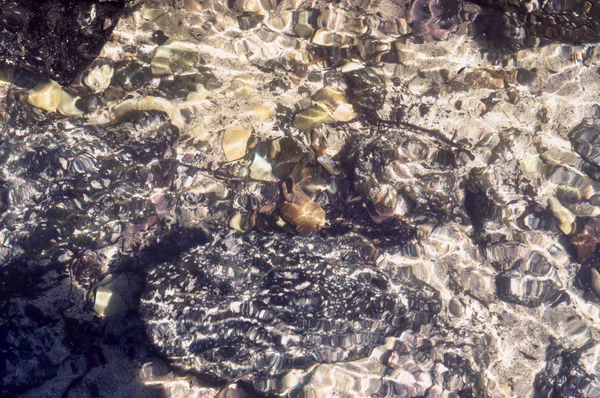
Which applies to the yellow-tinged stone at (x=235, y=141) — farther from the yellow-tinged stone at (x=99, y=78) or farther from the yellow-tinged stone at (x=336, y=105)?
the yellow-tinged stone at (x=99, y=78)

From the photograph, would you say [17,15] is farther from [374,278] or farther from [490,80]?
[490,80]

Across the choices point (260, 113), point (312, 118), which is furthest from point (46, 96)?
point (312, 118)

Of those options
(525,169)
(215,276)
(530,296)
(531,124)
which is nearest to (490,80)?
(531,124)

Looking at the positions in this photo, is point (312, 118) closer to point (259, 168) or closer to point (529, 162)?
point (259, 168)

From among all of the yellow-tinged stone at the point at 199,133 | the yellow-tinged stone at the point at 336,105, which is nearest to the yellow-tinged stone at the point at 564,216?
the yellow-tinged stone at the point at 336,105

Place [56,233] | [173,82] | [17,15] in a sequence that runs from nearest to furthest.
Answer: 1. [17,15]
2. [56,233]
3. [173,82]

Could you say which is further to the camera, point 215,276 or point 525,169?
point 525,169
